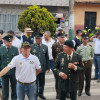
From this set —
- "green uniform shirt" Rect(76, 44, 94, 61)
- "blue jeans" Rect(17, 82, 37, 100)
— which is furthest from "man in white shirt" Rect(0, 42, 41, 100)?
"green uniform shirt" Rect(76, 44, 94, 61)

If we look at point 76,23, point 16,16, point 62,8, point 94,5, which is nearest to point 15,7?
point 16,16

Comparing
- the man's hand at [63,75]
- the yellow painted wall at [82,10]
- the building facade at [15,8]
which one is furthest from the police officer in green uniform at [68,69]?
the yellow painted wall at [82,10]

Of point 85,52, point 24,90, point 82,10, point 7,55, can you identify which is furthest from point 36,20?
point 24,90

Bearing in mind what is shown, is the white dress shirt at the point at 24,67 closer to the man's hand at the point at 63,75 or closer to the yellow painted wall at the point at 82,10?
the man's hand at the point at 63,75

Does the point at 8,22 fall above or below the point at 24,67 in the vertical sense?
above

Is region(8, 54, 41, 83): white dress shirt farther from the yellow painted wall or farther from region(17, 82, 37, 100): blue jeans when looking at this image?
the yellow painted wall

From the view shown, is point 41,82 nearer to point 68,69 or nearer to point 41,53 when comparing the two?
point 41,53

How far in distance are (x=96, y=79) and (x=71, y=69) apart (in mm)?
5097

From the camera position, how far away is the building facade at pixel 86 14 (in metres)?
24.2

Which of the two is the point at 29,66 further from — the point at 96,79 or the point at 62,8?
the point at 62,8

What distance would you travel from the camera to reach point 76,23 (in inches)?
963

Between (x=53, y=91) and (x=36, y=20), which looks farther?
(x=36, y=20)

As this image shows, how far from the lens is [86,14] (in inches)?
963

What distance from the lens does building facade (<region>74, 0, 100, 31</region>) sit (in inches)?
952
